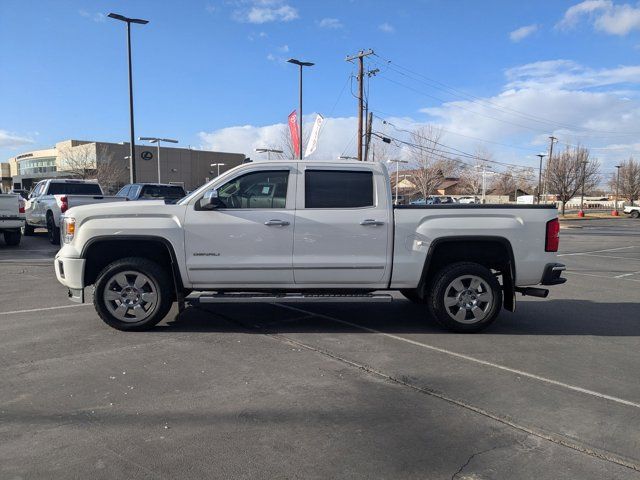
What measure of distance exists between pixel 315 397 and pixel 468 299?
2704 millimetres

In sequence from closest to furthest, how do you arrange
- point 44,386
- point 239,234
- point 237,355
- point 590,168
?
point 44,386 → point 237,355 → point 239,234 → point 590,168

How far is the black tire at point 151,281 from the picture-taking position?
584cm

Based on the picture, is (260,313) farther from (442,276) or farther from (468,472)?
(468,472)

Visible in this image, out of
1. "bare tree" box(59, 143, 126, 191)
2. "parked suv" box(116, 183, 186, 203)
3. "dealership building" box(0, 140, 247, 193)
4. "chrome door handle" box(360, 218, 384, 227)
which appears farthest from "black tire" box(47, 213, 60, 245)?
"bare tree" box(59, 143, 126, 191)

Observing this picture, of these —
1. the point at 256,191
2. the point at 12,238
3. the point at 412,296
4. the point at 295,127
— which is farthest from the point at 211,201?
the point at 295,127

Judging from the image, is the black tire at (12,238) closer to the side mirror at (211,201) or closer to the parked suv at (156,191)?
the parked suv at (156,191)

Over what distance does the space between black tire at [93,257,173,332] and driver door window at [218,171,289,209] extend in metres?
1.17

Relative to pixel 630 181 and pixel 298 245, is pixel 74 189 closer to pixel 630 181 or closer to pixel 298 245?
pixel 298 245

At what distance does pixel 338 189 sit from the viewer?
6.00m

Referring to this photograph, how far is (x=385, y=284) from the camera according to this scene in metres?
6.00

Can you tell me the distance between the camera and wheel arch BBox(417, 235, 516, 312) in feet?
19.4

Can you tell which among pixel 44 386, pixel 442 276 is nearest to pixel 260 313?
pixel 442 276

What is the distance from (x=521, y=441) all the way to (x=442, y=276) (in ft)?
8.83

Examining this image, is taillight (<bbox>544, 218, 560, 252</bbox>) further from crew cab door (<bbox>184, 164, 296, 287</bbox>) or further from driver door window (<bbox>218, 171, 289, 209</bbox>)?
driver door window (<bbox>218, 171, 289, 209</bbox>)
